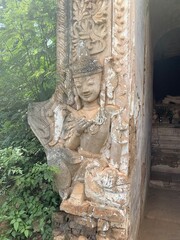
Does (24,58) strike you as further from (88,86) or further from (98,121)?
(98,121)

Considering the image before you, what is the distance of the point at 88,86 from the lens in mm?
2023

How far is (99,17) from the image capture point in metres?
1.97

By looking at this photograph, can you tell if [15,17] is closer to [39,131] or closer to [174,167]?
[39,131]

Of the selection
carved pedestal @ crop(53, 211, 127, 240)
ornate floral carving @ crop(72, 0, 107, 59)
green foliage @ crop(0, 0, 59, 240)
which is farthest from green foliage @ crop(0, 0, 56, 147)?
carved pedestal @ crop(53, 211, 127, 240)

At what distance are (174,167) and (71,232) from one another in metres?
2.60

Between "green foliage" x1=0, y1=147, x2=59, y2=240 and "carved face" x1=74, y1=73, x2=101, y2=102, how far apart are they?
658 millimetres

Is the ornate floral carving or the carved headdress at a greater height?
the ornate floral carving

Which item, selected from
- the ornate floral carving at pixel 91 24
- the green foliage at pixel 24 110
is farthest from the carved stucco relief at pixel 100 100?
the green foliage at pixel 24 110

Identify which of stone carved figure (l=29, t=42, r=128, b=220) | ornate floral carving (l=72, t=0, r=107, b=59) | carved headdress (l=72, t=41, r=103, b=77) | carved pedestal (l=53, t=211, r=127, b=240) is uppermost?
ornate floral carving (l=72, t=0, r=107, b=59)

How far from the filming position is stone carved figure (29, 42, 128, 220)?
6.53 ft

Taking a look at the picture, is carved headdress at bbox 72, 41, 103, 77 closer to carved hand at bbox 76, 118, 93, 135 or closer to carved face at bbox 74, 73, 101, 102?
carved face at bbox 74, 73, 101, 102

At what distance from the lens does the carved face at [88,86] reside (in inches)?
79.1

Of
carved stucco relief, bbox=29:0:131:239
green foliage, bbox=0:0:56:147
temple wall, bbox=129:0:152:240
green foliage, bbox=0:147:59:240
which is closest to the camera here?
carved stucco relief, bbox=29:0:131:239

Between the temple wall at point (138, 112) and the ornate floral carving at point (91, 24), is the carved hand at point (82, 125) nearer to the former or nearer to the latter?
the temple wall at point (138, 112)
